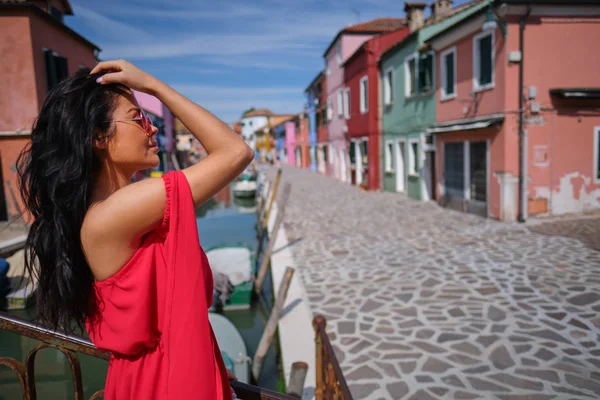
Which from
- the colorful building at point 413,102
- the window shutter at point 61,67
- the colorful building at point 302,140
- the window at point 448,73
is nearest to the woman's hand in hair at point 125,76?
the window at point 448,73

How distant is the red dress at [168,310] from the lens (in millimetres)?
1168

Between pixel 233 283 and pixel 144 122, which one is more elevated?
pixel 144 122

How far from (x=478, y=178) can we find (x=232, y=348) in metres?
9.57

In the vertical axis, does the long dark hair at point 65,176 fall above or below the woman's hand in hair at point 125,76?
below

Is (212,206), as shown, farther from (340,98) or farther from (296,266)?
(296,266)

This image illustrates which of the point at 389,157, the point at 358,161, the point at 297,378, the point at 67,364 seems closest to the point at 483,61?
the point at 389,157

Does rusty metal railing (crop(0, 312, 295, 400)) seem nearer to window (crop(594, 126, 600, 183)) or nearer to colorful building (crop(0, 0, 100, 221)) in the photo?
window (crop(594, 126, 600, 183))

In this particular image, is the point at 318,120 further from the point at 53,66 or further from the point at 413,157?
the point at 53,66

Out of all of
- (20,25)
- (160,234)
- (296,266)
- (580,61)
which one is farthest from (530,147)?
(20,25)

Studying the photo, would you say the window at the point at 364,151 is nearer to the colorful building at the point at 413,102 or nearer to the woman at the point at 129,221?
the colorful building at the point at 413,102

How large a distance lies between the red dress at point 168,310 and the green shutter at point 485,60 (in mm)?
12767

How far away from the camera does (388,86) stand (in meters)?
20.5

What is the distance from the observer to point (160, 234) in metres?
1.22

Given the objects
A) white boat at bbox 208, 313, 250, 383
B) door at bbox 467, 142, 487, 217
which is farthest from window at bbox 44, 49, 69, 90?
door at bbox 467, 142, 487, 217
